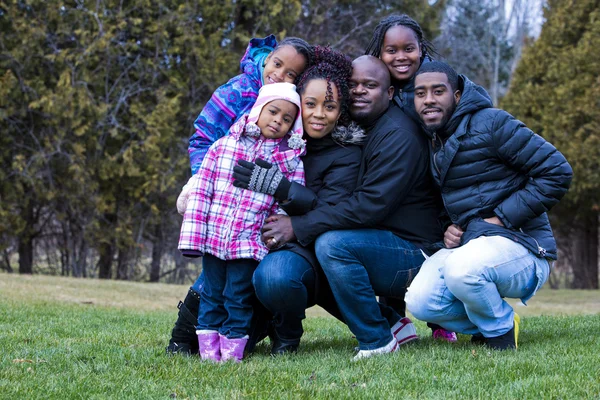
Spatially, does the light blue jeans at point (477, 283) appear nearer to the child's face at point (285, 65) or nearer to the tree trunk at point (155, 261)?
the child's face at point (285, 65)

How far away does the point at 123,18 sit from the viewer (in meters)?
11.8

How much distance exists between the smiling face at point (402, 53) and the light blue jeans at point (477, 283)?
1.14 m

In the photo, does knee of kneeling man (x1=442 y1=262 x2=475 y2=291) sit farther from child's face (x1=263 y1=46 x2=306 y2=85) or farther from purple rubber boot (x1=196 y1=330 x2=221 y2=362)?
child's face (x1=263 y1=46 x2=306 y2=85)

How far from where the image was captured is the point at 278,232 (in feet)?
12.3

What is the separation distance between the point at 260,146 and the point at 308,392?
1547mm

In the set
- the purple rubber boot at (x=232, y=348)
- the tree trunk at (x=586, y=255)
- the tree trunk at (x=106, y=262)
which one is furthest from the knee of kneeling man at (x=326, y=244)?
the tree trunk at (x=586, y=255)

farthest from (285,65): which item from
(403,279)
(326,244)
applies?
(403,279)

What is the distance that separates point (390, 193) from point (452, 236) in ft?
1.45

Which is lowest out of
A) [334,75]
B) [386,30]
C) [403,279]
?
[403,279]

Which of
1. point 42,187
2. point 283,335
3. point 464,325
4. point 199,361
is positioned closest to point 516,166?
point 464,325

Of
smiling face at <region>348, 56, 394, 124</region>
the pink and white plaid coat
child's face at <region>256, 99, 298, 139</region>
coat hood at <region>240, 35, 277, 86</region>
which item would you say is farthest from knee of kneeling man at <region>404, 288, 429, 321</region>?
coat hood at <region>240, 35, 277, 86</region>

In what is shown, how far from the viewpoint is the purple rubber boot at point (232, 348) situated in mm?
3678

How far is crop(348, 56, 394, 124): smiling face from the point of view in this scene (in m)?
3.92

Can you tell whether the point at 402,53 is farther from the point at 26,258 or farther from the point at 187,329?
the point at 26,258
